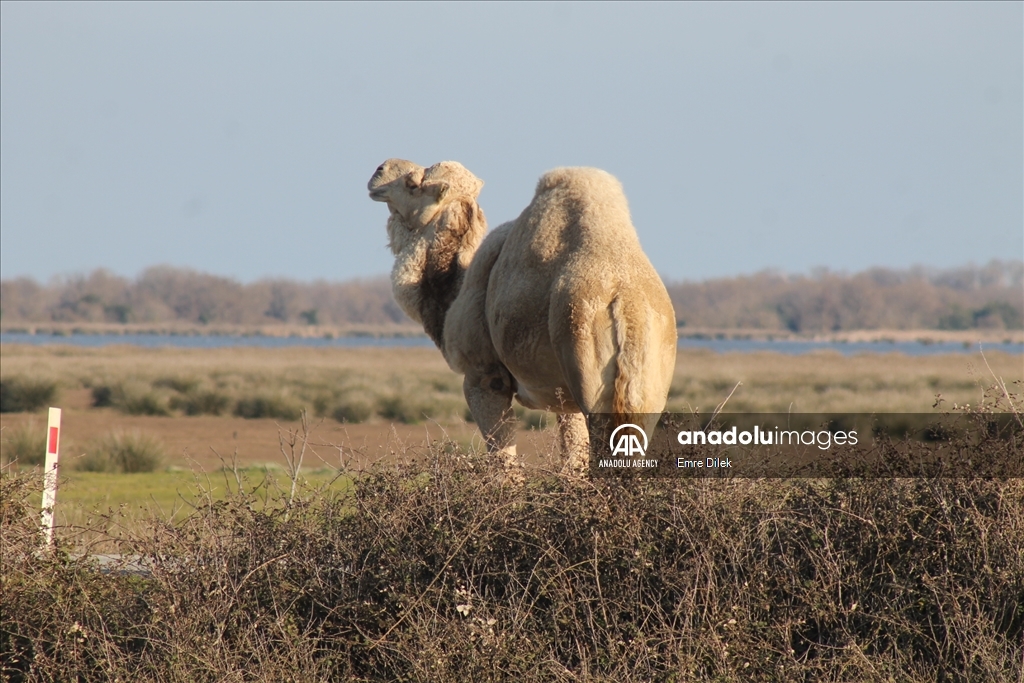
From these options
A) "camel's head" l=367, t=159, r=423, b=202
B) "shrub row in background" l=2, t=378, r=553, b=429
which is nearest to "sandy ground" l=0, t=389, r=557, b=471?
"shrub row in background" l=2, t=378, r=553, b=429

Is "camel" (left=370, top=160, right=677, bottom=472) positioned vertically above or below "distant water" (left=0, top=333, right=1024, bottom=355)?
above

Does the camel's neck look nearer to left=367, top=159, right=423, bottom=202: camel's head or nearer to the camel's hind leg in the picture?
left=367, top=159, right=423, bottom=202: camel's head

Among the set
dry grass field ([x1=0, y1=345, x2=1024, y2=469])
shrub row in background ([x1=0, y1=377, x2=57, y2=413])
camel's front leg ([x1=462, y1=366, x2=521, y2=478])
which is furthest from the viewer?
shrub row in background ([x1=0, y1=377, x2=57, y2=413])

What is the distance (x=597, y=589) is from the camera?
18.4 feet

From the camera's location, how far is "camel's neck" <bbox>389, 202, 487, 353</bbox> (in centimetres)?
838

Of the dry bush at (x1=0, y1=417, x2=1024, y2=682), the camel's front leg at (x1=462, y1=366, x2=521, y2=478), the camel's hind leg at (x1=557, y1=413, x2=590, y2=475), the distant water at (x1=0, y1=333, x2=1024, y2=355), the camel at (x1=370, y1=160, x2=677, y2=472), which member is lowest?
the distant water at (x1=0, y1=333, x2=1024, y2=355)

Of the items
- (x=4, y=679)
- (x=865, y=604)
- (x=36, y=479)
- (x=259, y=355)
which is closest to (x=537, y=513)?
(x=865, y=604)

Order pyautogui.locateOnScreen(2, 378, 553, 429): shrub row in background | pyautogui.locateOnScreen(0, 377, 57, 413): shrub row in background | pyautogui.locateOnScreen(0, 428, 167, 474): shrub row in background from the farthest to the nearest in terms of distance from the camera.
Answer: pyautogui.locateOnScreen(2, 378, 553, 429): shrub row in background, pyautogui.locateOnScreen(0, 377, 57, 413): shrub row in background, pyautogui.locateOnScreen(0, 428, 167, 474): shrub row in background

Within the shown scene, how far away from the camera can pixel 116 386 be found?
38531 millimetres

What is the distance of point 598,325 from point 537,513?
1.05 m

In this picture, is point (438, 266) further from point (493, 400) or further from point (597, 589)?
point (597, 589)

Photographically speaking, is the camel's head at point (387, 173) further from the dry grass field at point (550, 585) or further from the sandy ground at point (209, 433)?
the sandy ground at point (209, 433)

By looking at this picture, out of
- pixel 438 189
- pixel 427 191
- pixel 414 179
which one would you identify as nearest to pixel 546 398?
pixel 438 189

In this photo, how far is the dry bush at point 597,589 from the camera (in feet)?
18.1
